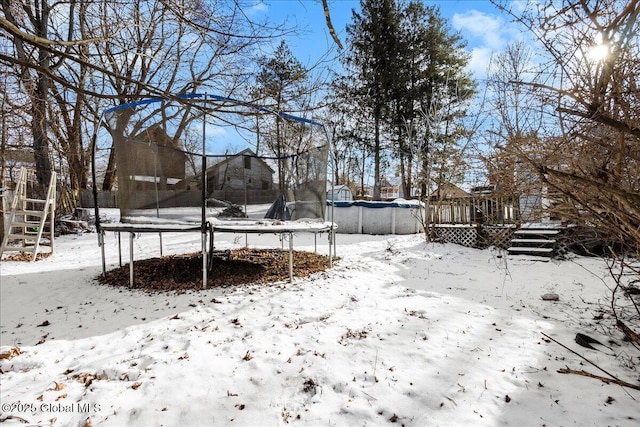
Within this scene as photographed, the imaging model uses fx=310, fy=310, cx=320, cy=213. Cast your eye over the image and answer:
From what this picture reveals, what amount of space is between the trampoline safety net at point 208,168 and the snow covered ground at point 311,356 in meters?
1.40

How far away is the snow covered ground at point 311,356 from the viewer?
1706 mm

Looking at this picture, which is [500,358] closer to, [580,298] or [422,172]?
[580,298]

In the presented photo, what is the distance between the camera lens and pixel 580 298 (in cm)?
351

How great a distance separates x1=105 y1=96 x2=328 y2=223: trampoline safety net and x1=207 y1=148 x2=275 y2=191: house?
0.05 ft

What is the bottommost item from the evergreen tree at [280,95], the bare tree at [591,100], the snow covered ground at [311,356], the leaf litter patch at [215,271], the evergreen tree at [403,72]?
the snow covered ground at [311,356]

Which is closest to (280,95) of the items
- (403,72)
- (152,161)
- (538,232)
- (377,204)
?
(152,161)

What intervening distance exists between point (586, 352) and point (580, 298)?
5.28 feet

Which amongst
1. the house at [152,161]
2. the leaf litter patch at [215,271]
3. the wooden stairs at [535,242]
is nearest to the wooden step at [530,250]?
the wooden stairs at [535,242]

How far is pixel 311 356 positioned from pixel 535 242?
19.1ft

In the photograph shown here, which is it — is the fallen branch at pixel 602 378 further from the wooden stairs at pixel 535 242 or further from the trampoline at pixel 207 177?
the wooden stairs at pixel 535 242

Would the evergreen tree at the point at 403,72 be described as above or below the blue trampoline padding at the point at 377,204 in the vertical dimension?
above

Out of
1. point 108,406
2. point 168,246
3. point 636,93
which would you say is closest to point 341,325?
point 108,406

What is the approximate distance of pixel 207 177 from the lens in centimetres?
488

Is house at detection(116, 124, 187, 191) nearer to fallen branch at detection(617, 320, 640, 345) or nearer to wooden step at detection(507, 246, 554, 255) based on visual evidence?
fallen branch at detection(617, 320, 640, 345)
